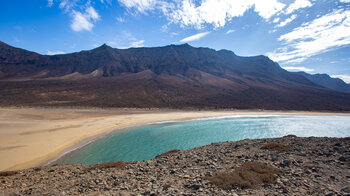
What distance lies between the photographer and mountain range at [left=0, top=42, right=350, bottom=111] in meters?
66.4

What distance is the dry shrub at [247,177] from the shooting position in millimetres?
6035

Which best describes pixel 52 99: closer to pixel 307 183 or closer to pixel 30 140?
pixel 30 140

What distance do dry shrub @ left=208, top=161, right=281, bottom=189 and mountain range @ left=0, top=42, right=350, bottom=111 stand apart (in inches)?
1925

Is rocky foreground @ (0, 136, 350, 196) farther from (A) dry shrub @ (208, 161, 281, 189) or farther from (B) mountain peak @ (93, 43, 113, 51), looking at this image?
(B) mountain peak @ (93, 43, 113, 51)

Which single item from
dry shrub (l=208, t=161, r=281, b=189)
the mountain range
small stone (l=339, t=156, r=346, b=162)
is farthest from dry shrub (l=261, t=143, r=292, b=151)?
the mountain range

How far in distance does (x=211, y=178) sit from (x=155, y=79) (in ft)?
326

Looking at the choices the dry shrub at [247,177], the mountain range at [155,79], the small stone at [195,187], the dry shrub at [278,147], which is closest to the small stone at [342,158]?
the dry shrub at [278,147]

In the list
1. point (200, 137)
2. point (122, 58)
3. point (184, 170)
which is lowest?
point (200, 137)

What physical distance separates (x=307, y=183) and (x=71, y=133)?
84.8ft

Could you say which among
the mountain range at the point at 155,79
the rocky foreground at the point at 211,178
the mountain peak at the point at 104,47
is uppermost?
the mountain peak at the point at 104,47

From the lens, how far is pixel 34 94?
58438 mm

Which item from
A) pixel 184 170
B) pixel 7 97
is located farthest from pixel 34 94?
pixel 184 170

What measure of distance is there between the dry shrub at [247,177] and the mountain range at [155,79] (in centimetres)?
4889

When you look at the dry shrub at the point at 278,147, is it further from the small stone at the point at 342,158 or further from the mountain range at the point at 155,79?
the mountain range at the point at 155,79
